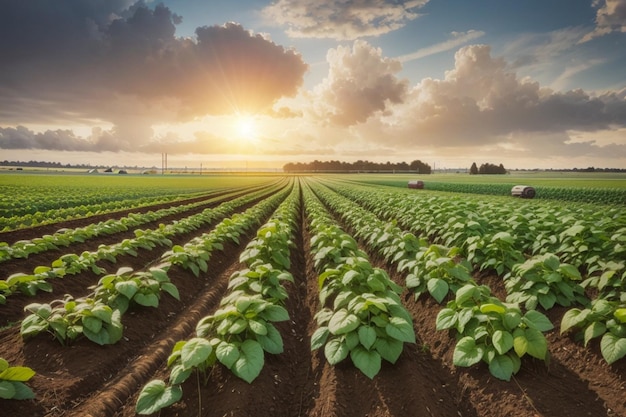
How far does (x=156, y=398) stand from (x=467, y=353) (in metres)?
3.28

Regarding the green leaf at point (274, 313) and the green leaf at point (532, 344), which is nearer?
the green leaf at point (532, 344)

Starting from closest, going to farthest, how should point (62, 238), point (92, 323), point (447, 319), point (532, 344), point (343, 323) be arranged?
1. point (532, 344)
2. point (343, 323)
3. point (447, 319)
4. point (92, 323)
5. point (62, 238)

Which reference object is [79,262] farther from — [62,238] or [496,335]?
[496,335]

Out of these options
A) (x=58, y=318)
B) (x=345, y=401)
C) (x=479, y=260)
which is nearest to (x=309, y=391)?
(x=345, y=401)

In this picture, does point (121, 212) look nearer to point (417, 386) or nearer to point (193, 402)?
point (193, 402)

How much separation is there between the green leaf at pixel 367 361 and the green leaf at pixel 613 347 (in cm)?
256

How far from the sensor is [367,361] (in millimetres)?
3775

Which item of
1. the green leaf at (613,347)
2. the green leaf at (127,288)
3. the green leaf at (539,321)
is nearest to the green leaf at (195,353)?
the green leaf at (127,288)

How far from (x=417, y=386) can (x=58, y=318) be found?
4581mm

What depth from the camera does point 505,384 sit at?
3.99 metres

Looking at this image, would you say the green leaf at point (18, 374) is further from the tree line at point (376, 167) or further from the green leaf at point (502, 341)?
the tree line at point (376, 167)

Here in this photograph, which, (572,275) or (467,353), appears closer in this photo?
(467,353)

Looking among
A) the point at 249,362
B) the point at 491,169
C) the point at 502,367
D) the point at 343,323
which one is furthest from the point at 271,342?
the point at 491,169

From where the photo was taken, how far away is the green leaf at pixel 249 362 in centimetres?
349
